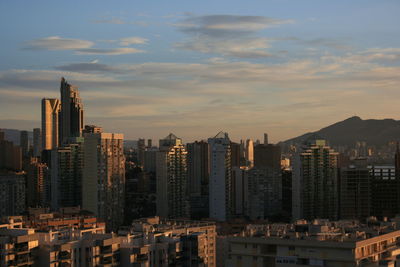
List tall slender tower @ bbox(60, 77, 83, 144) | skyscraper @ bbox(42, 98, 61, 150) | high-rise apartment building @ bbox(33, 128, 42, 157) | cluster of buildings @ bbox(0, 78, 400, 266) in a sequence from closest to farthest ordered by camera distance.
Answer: cluster of buildings @ bbox(0, 78, 400, 266), tall slender tower @ bbox(60, 77, 83, 144), skyscraper @ bbox(42, 98, 61, 150), high-rise apartment building @ bbox(33, 128, 42, 157)

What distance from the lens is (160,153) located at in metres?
37.3

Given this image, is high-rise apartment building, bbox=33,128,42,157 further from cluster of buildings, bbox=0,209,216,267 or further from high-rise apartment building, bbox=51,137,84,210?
cluster of buildings, bbox=0,209,216,267

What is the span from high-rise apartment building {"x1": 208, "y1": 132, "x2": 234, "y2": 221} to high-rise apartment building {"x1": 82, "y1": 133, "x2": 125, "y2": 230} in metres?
4.35

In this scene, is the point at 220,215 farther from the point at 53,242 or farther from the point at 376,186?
the point at 53,242

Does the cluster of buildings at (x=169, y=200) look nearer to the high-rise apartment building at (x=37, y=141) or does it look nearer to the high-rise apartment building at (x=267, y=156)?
the high-rise apartment building at (x=267, y=156)

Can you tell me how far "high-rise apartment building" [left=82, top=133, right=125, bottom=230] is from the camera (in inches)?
1320

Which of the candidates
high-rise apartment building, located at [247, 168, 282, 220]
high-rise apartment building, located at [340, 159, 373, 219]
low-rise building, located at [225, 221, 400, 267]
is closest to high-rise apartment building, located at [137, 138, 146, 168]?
high-rise apartment building, located at [247, 168, 282, 220]

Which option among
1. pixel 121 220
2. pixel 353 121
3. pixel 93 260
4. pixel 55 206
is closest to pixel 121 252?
pixel 93 260

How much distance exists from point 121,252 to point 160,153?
23.6 meters

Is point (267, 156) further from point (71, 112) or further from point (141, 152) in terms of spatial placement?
point (71, 112)

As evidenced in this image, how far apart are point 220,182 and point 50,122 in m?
32.0

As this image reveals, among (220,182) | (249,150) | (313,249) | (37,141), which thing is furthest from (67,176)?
(313,249)

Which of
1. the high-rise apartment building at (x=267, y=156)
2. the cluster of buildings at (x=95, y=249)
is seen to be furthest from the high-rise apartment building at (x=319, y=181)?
the cluster of buildings at (x=95, y=249)

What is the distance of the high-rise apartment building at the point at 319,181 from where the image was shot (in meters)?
35.1
